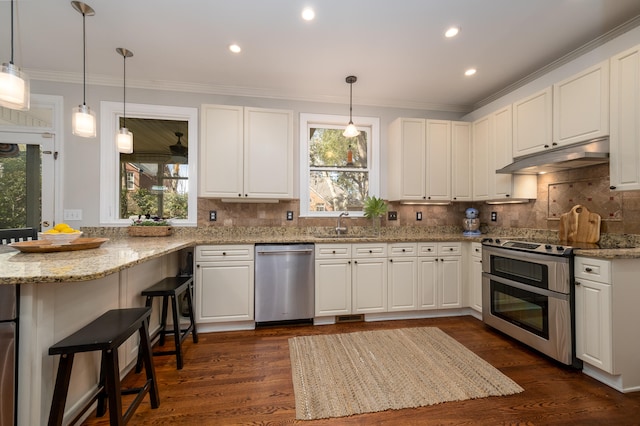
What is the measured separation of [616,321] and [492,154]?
196 cm

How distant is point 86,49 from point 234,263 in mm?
2468

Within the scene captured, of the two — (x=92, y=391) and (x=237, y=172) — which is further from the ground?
(x=237, y=172)

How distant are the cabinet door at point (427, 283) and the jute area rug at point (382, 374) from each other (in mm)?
513

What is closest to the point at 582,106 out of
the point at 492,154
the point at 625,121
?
the point at 625,121

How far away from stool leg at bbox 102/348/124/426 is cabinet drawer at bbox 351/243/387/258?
2.18 m

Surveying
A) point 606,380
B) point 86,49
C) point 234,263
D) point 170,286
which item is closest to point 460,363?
point 606,380

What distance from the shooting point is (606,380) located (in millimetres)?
1880

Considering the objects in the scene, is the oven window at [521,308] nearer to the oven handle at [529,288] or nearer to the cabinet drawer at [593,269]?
the oven handle at [529,288]

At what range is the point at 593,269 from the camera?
189 centimetres

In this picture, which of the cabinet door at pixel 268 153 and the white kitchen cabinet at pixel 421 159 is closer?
the cabinet door at pixel 268 153

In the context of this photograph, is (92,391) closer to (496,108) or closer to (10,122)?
(10,122)

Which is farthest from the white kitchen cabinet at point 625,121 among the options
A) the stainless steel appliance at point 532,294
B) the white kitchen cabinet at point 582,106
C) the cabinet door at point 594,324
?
the cabinet door at point 594,324

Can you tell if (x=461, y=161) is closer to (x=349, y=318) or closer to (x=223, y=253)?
(x=349, y=318)

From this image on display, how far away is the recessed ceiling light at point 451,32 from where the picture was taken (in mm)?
2201
